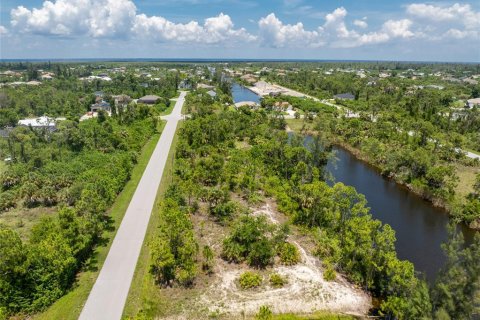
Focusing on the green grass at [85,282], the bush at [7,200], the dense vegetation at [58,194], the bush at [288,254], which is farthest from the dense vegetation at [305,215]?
the bush at [7,200]

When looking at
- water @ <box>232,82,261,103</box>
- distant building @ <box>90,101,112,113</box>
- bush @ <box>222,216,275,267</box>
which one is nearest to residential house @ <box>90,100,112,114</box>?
distant building @ <box>90,101,112,113</box>

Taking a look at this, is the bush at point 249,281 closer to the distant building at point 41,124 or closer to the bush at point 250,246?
the bush at point 250,246

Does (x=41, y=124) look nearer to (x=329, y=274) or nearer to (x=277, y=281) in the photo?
(x=277, y=281)

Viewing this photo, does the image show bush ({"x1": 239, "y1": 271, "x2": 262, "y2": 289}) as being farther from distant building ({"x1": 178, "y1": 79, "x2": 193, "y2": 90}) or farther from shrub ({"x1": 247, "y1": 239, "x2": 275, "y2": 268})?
distant building ({"x1": 178, "y1": 79, "x2": 193, "y2": 90})

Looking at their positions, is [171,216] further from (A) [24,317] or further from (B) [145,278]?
(A) [24,317]

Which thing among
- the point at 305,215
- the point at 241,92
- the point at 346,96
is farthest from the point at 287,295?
the point at 241,92

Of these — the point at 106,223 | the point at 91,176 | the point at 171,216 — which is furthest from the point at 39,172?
the point at 171,216
